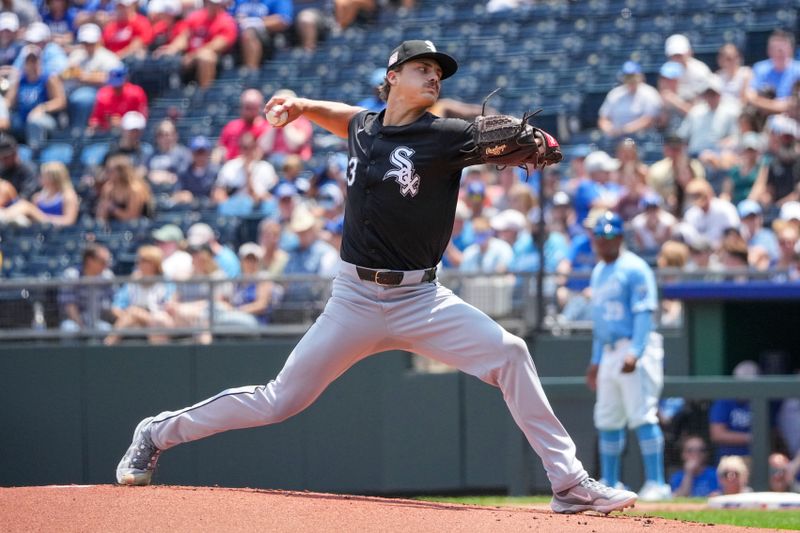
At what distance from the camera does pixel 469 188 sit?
→ 11461 mm

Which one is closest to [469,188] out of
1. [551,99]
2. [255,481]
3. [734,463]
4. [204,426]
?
[551,99]

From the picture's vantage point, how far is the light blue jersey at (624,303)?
866 centimetres

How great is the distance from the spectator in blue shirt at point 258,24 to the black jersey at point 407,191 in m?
10.1

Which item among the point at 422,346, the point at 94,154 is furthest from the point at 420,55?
the point at 94,154

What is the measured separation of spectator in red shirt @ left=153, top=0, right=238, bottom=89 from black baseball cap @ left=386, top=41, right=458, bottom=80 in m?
10.1

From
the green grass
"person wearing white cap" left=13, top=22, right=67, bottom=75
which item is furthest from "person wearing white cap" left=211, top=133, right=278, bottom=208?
the green grass

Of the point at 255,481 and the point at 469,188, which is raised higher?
the point at 469,188

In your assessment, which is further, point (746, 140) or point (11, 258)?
point (11, 258)

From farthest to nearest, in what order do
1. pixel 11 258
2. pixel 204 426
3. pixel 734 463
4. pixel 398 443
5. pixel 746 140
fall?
pixel 11 258
pixel 746 140
pixel 398 443
pixel 734 463
pixel 204 426

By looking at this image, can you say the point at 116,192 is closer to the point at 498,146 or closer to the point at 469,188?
the point at 469,188

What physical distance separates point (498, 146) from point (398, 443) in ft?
17.5

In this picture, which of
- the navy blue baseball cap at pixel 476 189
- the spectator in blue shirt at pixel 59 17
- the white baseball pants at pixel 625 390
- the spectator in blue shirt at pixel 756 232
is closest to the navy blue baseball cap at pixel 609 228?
the white baseball pants at pixel 625 390

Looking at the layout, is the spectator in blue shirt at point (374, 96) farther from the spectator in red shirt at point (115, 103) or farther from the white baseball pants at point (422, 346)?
the white baseball pants at point (422, 346)

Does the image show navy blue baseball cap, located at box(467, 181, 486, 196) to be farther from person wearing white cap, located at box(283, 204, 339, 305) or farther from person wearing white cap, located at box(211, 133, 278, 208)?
person wearing white cap, located at box(211, 133, 278, 208)
